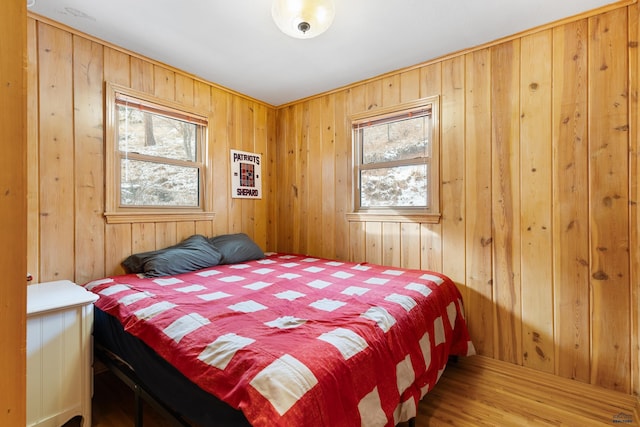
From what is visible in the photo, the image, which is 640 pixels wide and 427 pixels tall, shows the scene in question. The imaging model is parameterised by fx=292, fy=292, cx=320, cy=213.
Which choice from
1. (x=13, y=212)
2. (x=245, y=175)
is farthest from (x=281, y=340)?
(x=245, y=175)

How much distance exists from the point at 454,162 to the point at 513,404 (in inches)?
64.1

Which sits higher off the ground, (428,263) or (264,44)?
(264,44)

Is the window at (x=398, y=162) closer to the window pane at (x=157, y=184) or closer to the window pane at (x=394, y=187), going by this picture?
the window pane at (x=394, y=187)

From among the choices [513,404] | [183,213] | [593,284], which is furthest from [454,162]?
[183,213]

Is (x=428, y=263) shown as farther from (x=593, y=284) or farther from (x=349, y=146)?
(x=349, y=146)

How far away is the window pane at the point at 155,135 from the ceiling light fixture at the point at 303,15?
1.48m

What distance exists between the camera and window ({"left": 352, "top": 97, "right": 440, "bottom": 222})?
7.95ft

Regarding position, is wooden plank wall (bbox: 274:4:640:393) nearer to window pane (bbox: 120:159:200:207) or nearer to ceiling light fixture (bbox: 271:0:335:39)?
ceiling light fixture (bbox: 271:0:335:39)

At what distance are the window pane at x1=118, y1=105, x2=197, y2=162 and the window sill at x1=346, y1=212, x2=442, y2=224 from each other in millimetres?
1618

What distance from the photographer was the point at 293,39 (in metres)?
2.10

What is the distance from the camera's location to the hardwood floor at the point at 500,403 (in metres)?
1.54

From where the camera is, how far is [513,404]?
1.67 metres

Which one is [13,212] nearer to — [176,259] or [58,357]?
[58,357]

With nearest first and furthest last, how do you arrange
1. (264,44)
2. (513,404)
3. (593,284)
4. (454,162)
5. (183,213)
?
(513,404)
(593,284)
(264,44)
(454,162)
(183,213)
